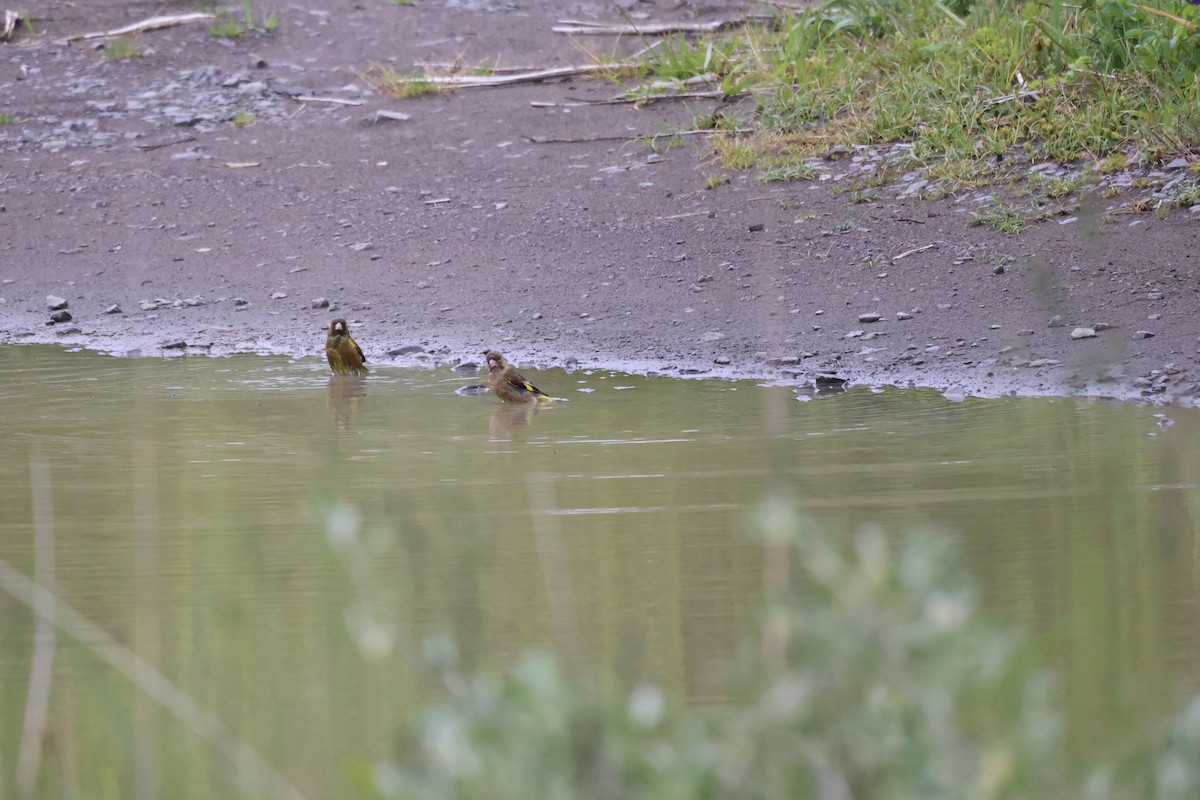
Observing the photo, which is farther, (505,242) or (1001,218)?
(505,242)

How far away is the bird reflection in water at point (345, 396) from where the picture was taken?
A: 609 cm

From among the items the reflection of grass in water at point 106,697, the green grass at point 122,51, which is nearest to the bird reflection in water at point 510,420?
the reflection of grass in water at point 106,697

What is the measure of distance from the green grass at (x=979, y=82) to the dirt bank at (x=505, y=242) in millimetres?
412

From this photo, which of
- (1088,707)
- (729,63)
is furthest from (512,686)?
(729,63)

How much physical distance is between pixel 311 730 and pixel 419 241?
6.79 metres

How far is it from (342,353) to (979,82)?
164 inches

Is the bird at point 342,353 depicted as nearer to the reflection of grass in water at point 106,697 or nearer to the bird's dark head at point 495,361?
the bird's dark head at point 495,361

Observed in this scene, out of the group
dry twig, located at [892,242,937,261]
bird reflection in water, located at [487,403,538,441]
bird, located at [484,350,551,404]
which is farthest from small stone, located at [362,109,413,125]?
bird reflection in water, located at [487,403,538,441]

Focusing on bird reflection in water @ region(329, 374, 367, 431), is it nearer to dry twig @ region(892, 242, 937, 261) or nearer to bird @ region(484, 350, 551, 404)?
bird @ region(484, 350, 551, 404)

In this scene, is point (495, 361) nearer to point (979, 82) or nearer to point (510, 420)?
point (510, 420)

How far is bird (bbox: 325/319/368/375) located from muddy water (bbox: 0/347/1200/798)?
53 cm

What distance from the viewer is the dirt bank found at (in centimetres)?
711

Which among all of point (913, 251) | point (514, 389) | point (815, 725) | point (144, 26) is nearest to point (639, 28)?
point (144, 26)

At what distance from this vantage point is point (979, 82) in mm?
9219
